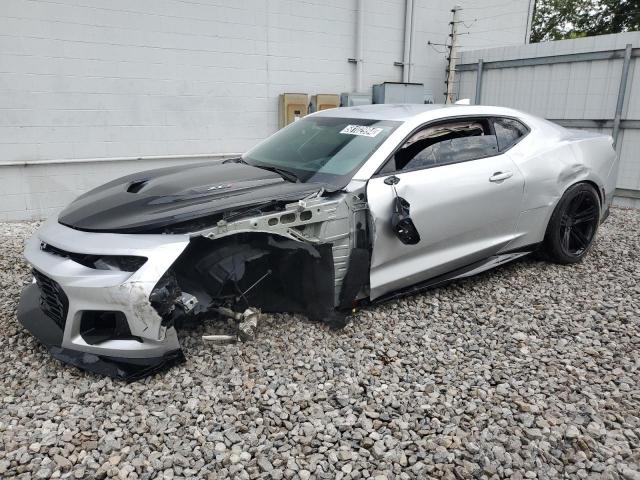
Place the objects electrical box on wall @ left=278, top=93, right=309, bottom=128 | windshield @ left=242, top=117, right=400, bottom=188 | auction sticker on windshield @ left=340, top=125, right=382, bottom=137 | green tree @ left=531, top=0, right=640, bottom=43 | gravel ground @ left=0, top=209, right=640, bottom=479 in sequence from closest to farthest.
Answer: gravel ground @ left=0, top=209, right=640, bottom=479 → windshield @ left=242, top=117, right=400, bottom=188 → auction sticker on windshield @ left=340, top=125, right=382, bottom=137 → electrical box on wall @ left=278, top=93, right=309, bottom=128 → green tree @ left=531, top=0, right=640, bottom=43

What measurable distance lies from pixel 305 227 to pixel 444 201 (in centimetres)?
105

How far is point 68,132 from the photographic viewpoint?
662 centimetres

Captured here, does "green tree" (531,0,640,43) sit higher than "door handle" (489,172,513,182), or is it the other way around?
"green tree" (531,0,640,43)

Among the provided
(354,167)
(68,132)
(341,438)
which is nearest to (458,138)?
(354,167)

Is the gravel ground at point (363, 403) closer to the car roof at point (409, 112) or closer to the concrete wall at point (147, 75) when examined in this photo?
the car roof at point (409, 112)

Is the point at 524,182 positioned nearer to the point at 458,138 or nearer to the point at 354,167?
the point at 458,138

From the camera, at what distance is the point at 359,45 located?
867 cm

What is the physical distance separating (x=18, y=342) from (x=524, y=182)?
12.1 ft

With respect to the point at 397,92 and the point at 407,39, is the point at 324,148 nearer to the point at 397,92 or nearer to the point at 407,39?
the point at 397,92

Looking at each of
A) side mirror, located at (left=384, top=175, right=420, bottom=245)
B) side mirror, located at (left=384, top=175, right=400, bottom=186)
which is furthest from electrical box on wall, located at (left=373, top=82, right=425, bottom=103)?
side mirror, located at (left=384, top=175, right=420, bottom=245)

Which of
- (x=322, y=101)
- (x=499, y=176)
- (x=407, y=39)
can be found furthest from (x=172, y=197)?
(x=407, y=39)

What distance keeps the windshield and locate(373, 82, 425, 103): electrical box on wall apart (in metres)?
4.91

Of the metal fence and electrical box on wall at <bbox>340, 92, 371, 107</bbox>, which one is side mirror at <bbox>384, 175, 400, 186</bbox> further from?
the metal fence

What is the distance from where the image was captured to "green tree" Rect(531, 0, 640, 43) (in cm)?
2103
